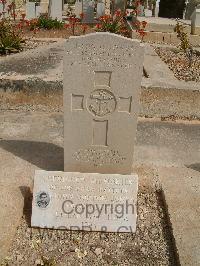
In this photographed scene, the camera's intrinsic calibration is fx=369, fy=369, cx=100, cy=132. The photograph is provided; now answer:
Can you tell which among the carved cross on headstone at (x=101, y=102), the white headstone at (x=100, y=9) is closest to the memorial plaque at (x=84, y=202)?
the carved cross on headstone at (x=101, y=102)

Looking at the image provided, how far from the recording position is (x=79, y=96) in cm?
372

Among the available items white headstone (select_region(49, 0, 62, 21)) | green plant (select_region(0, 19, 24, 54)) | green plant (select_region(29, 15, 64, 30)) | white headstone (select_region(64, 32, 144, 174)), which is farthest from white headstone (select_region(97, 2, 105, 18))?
white headstone (select_region(64, 32, 144, 174))

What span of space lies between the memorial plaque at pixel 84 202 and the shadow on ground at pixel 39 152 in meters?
0.62

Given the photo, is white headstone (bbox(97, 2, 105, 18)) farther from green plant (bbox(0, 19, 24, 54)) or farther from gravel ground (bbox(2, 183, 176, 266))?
gravel ground (bbox(2, 183, 176, 266))

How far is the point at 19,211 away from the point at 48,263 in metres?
1.05

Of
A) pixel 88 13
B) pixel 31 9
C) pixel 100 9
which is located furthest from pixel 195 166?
pixel 100 9

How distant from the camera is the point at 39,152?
4.63m

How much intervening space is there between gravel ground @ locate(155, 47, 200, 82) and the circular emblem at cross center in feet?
12.1

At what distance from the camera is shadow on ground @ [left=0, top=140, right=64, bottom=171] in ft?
14.1

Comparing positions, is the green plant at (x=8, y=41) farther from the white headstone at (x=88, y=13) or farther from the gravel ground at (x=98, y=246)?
the white headstone at (x=88, y=13)

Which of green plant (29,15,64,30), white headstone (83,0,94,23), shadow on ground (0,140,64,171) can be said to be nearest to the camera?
shadow on ground (0,140,64,171)

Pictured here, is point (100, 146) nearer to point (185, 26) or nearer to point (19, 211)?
point (19, 211)

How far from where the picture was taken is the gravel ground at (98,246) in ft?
10.3

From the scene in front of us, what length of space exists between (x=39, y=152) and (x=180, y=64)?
16.3ft
